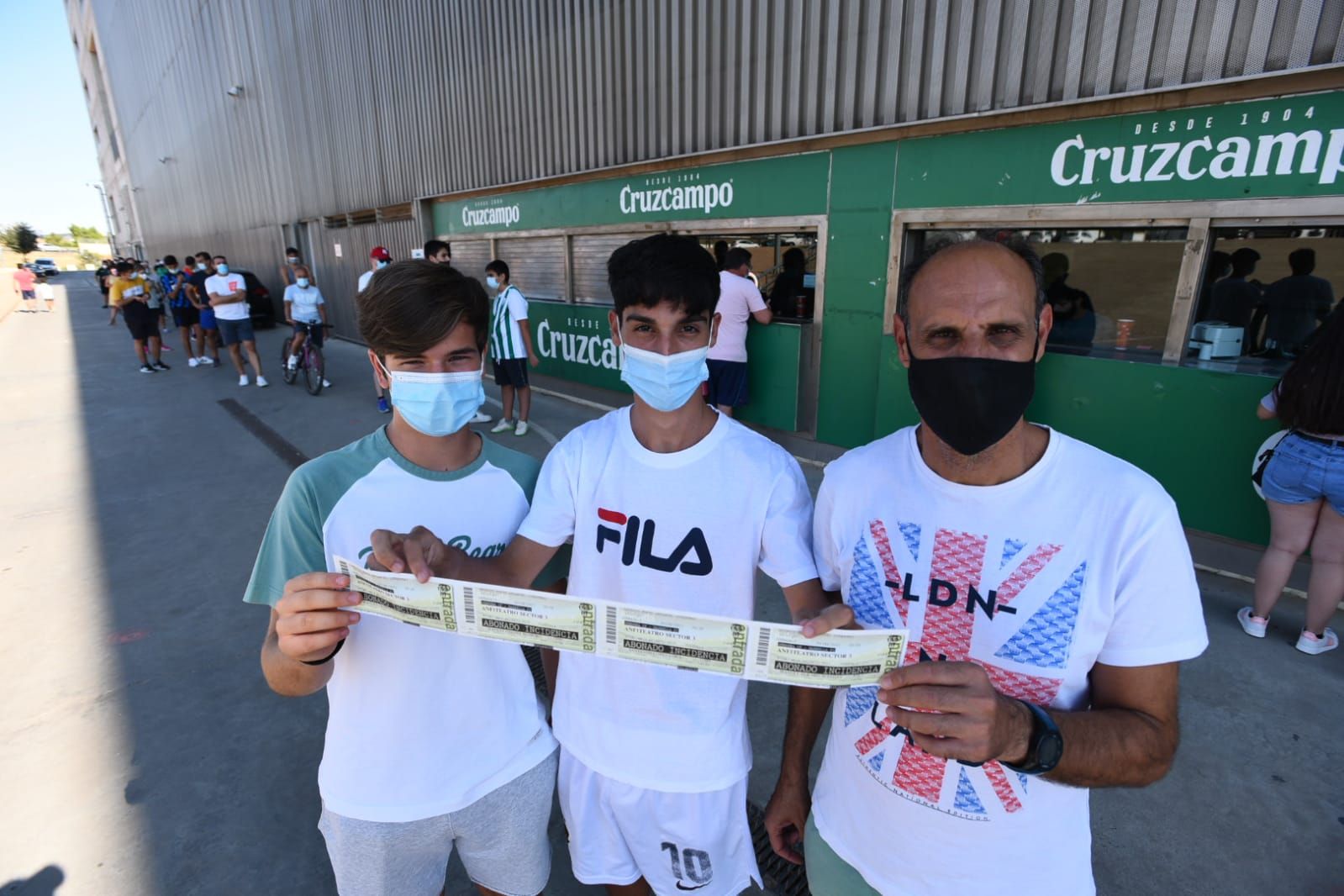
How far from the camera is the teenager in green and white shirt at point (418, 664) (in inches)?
59.5

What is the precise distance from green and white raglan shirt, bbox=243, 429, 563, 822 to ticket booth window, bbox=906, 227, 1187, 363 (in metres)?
3.75

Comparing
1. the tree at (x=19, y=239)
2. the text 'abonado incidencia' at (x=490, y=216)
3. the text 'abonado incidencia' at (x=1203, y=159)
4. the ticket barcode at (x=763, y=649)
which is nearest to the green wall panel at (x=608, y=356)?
the text 'abonado incidencia' at (x=490, y=216)

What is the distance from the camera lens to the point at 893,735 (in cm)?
136

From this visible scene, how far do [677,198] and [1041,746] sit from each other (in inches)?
284

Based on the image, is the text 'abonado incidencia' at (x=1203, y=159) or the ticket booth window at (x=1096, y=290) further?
the ticket booth window at (x=1096, y=290)

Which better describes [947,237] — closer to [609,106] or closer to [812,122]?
[812,122]

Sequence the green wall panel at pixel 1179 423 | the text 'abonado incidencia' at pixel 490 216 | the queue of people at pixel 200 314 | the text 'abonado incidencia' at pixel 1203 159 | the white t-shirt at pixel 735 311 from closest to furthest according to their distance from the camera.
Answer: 1. the text 'abonado incidencia' at pixel 1203 159
2. the green wall panel at pixel 1179 423
3. the white t-shirt at pixel 735 311
4. the text 'abonado incidencia' at pixel 490 216
5. the queue of people at pixel 200 314

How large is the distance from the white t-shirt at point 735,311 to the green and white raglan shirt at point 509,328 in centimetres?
231

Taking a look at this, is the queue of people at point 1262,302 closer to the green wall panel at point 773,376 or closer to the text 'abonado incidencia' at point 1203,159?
the text 'abonado incidencia' at point 1203,159

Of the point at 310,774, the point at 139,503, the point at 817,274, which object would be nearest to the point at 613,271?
the point at 310,774

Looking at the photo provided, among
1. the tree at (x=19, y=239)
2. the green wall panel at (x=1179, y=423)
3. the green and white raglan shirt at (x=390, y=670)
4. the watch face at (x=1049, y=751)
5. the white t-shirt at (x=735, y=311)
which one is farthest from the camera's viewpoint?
the tree at (x=19, y=239)

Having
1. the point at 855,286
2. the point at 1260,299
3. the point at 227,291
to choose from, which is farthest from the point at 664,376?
the point at 227,291

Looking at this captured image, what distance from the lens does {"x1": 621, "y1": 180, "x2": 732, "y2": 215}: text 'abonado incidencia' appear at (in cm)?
694

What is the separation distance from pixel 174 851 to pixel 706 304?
9.40ft
